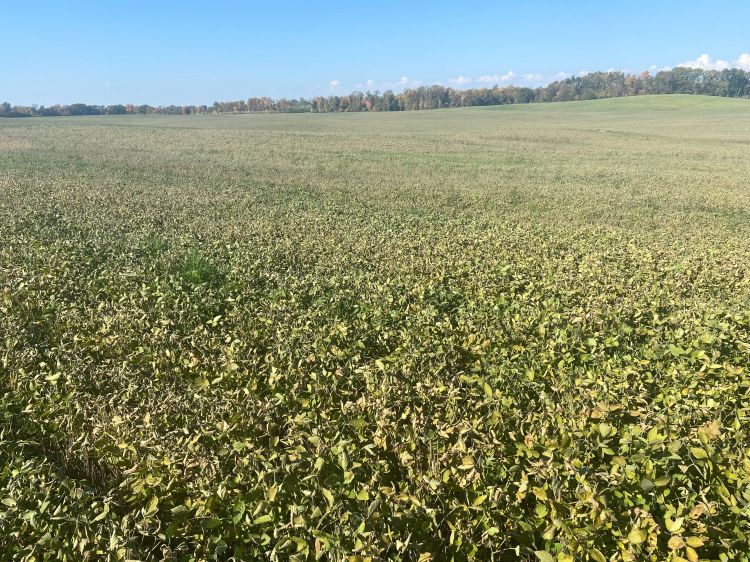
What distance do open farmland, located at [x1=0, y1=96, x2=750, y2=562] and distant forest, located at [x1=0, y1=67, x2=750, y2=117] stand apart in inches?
5380

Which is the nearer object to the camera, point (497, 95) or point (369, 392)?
point (369, 392)

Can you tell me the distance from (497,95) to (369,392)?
502 feet

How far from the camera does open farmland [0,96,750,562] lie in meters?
3.06

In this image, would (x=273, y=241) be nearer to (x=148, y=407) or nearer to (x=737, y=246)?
(x=148, y=407)

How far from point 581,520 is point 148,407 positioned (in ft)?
12.6

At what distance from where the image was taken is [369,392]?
479cm

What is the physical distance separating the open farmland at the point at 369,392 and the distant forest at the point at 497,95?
137 meters

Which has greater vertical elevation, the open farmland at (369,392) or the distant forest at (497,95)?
the distant forest at (497,95)

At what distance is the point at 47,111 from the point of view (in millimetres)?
122062

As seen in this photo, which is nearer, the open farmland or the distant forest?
the open farmland

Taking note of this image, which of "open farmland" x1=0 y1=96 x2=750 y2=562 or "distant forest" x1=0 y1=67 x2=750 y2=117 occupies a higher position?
"distant forest" x1=0 y1=67 x2=750 y2=117

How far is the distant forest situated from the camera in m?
138

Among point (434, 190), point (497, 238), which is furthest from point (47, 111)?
point (497, 238)

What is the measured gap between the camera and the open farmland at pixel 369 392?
3064 millimetres
